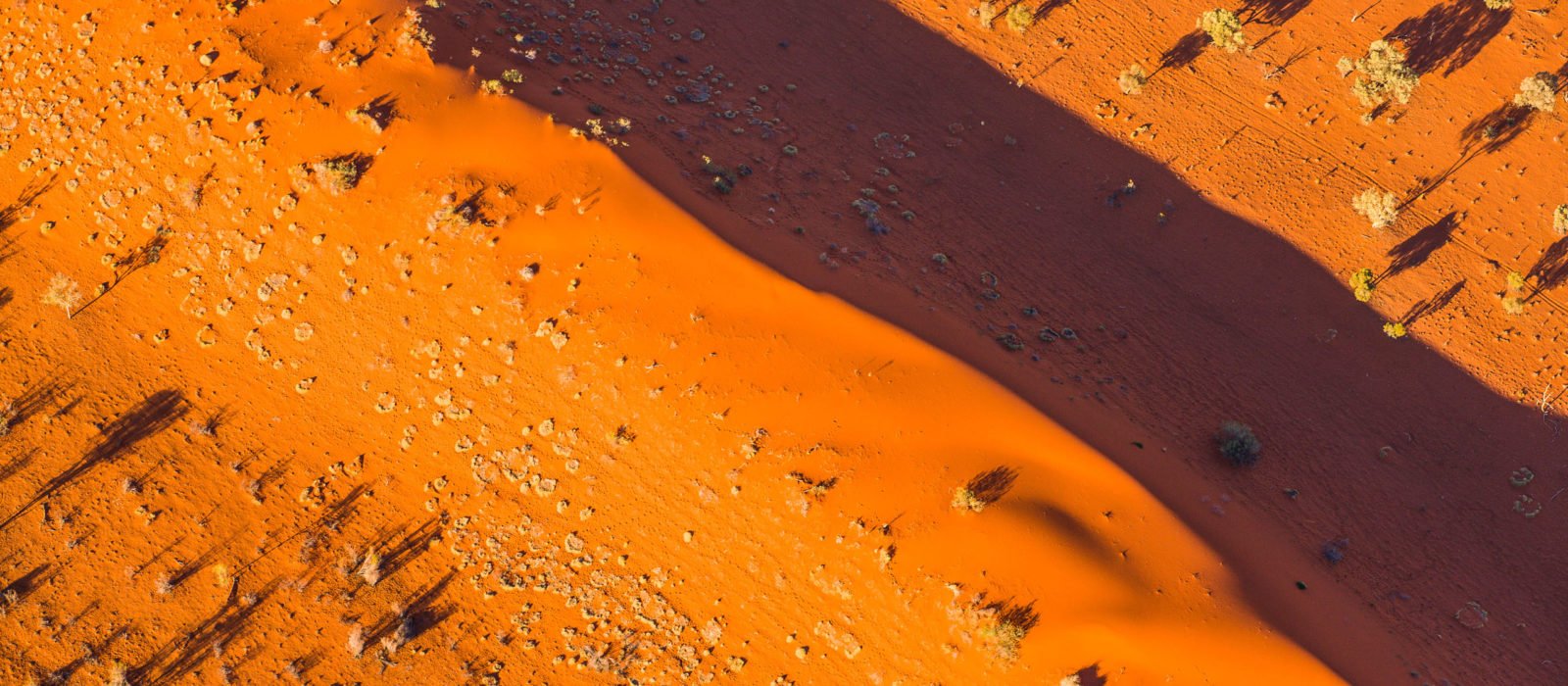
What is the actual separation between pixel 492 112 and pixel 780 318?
687cm

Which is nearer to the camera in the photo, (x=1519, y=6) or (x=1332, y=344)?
(x=1332, y=344)

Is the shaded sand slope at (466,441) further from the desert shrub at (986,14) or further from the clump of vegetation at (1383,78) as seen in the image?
the clump of vegetation at (1383,78)

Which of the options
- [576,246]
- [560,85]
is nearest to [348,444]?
[576,246]

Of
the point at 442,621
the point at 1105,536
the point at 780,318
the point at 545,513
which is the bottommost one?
the point at 442,621

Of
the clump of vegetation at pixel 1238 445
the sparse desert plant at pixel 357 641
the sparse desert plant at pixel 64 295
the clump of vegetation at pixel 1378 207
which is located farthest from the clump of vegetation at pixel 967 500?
the sparse desert plant at pixel 64 295

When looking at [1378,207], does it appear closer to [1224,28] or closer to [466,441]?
[1224,28]

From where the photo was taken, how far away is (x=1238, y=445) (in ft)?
52.2

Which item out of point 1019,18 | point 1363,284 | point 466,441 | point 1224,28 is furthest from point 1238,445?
point 466,441

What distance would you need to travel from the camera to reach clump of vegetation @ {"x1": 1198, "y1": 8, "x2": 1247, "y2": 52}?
20312 millimetres

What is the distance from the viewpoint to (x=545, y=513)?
14758 millimetres

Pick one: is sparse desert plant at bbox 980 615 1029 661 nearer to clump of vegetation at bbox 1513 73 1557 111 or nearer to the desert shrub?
the desert shrub

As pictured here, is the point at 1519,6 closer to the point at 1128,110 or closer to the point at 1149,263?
the point at 1128,110

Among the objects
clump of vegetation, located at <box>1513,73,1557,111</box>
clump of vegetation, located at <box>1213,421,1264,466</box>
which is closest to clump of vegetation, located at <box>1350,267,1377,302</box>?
clump of vegetation, located at <box>1213,421,1264,466</box>

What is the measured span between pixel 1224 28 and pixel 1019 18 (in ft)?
→ 16.4
